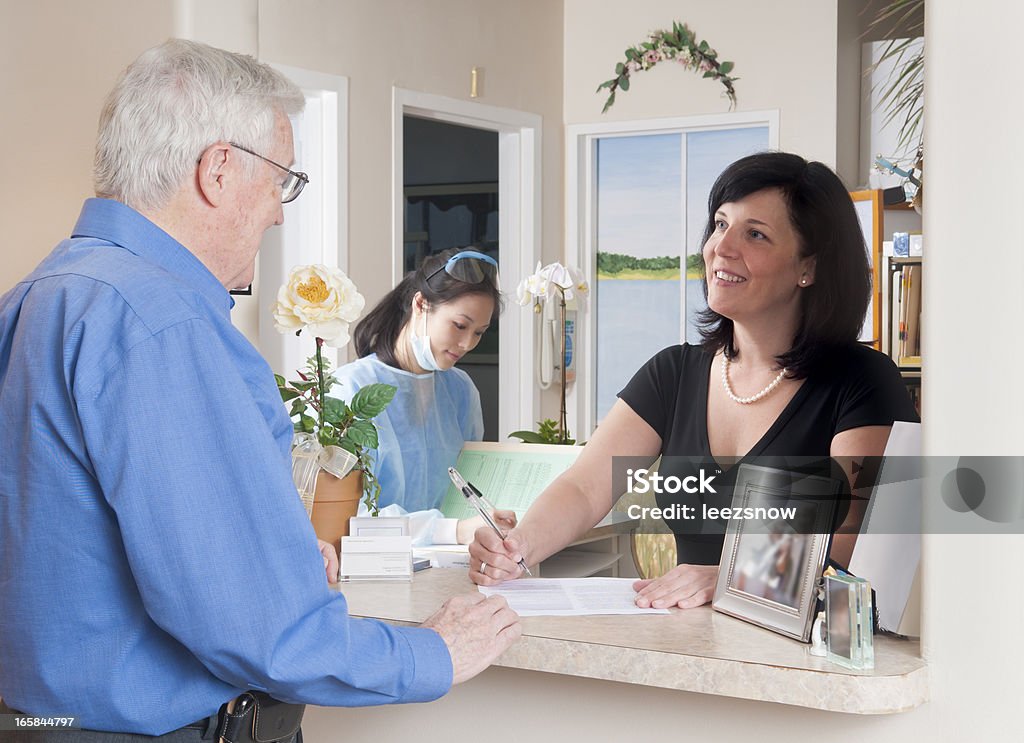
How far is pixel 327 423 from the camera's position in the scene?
6.06ft

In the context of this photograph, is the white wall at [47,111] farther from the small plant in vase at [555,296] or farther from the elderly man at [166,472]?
the elderly man at [166,472]

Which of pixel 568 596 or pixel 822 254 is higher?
pixel 822 254

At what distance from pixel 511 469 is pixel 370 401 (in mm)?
530

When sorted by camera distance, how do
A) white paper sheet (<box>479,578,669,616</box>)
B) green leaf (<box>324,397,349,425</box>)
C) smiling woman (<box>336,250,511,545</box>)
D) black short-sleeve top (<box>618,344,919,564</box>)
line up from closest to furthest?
white paper sheet (<box>479,578,669,616</box>) < black short-sleeve top (<box>618,344,919,564</box>) < green leaf (<box>324,397,349,425</box>) < smiling woman (<box>336,250,511,545</box>)

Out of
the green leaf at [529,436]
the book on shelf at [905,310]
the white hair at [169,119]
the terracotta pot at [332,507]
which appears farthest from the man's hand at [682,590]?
the book on shelf at [905,310]

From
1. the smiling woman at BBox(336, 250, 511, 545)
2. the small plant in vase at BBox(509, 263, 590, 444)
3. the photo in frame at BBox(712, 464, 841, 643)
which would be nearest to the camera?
the photo in frame at BBox(712, 464, 841, 643)

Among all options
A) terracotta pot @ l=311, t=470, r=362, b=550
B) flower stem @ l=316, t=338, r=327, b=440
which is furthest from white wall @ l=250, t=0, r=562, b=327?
terracotta pot @ l=311, t=470, r=362, b=550

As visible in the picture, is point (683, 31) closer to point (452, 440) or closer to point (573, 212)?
point (573, 212)

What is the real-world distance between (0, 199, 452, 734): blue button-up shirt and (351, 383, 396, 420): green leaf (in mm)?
819

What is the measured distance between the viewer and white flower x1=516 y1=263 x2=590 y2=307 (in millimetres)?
2641

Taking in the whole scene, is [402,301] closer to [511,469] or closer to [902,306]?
[511,469]

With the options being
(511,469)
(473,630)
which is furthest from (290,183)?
(511,469)

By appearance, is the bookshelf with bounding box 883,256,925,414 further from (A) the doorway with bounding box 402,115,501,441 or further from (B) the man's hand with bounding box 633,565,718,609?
(B) the man's hand with bounding box 633,565,718,609

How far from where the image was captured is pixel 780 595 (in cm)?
126
